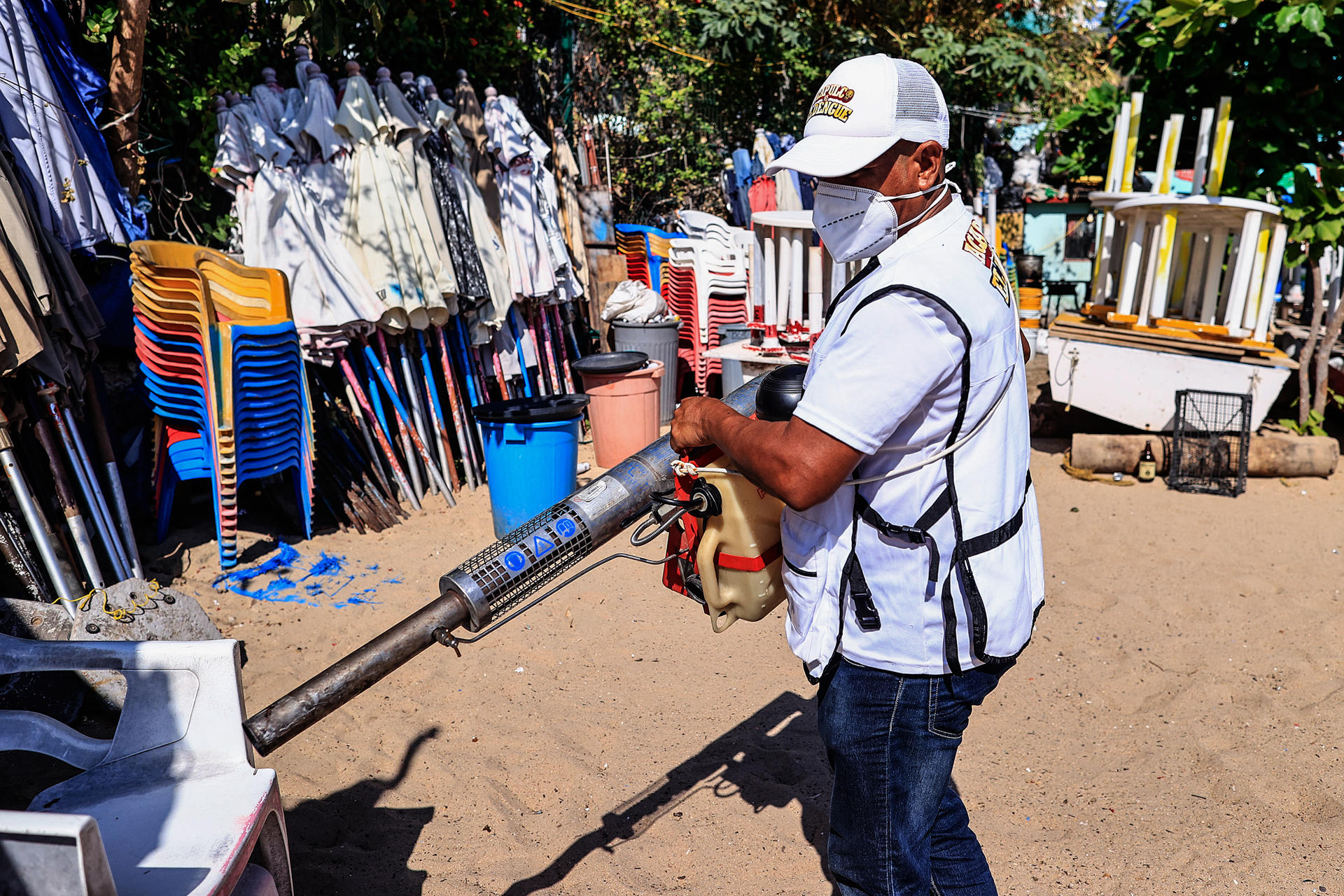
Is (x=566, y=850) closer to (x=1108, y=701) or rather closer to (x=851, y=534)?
(x=851, y=534)

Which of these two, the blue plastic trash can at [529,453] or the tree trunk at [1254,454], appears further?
the tree trunk at [1254,454]

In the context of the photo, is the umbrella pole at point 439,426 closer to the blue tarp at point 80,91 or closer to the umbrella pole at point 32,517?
the blue tarp at point 80,91

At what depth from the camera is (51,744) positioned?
1984 millimetres

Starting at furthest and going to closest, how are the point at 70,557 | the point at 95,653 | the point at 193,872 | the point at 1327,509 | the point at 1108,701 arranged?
the point at 1327,509 → the point at 70,557 → the point at 1108,701 → the point at 95,653 → the point at 193,872

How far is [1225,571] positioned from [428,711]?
161 inches

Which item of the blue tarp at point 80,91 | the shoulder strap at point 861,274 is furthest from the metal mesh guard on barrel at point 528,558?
the blue tarp at point 80,91

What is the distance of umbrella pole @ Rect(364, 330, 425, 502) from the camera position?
535cm

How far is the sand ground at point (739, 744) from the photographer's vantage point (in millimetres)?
2598

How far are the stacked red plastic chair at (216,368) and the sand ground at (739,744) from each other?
50 centimetres

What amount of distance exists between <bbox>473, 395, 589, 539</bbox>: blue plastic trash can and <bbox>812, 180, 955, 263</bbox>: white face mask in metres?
3.27

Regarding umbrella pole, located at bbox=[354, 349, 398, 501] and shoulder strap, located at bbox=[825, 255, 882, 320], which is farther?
umbrella pole, located at bbox=[354, 349, 398, 501]

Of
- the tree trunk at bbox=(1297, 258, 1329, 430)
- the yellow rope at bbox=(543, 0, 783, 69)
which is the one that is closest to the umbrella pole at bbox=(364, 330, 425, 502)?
the yellow rope at bbox=(543, 0, 783, 69)

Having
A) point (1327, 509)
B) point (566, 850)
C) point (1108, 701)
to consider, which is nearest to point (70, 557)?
point (566, 850)

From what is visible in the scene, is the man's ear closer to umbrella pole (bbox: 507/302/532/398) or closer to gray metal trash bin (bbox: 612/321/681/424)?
umbrella pole (bbox: 507/302/532/398)
